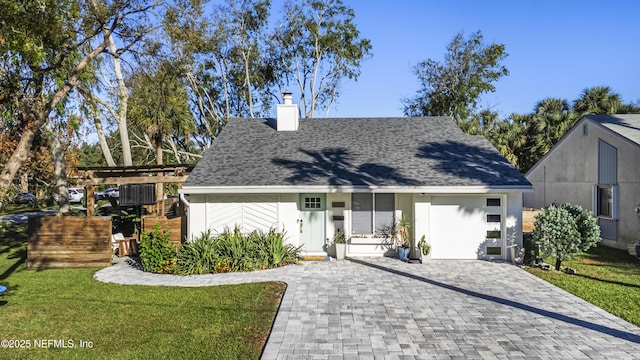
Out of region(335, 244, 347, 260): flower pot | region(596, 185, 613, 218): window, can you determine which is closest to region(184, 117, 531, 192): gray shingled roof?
region(335, 244, 347, 260): flower pot

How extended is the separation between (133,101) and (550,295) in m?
20.7

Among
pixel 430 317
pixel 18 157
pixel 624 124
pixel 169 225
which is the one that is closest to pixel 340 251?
pixel 430 317

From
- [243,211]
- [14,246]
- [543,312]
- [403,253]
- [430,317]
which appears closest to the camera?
[430,317]

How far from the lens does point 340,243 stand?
12.6 metres

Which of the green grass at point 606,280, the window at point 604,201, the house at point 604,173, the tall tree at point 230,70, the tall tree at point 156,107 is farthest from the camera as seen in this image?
the tall tree at point 230,70

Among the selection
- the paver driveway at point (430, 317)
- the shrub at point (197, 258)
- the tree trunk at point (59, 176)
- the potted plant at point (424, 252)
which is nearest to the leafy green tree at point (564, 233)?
the paver driveway at point (430, 317)

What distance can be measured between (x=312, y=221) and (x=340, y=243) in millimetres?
1197

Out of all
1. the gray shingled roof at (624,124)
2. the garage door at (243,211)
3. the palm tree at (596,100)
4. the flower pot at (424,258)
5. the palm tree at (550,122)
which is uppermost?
the palm tree at (596,100)

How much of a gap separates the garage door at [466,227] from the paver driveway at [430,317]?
1.26 metres

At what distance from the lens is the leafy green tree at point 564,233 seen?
10.7 metres

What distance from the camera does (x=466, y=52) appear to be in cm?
2920

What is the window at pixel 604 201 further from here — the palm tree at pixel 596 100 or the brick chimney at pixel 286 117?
the brick chimney at pixel 286 117

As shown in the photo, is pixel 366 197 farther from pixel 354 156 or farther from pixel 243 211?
pixel 243 211

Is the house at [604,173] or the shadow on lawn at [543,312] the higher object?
the house at [604,173]
